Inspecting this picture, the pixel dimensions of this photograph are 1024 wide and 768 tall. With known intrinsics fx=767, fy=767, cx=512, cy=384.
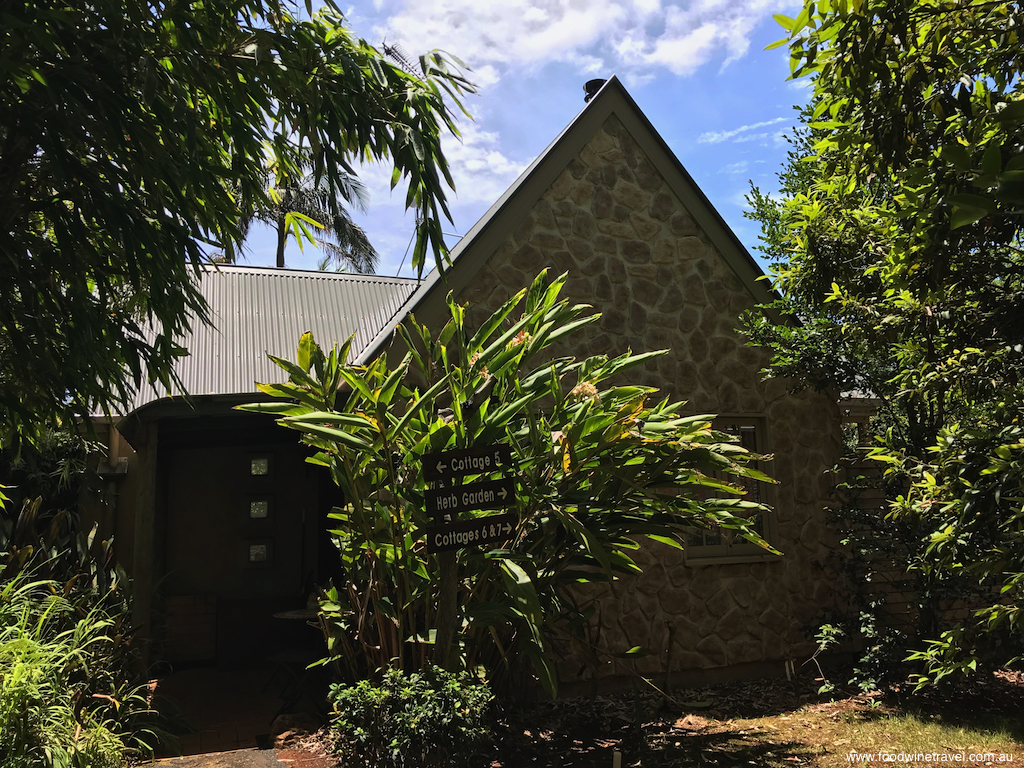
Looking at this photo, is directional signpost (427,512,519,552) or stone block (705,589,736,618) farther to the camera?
stone block (705,589,736,618)

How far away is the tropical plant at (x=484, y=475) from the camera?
4434mm

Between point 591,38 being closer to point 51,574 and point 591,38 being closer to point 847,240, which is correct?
point 847,240

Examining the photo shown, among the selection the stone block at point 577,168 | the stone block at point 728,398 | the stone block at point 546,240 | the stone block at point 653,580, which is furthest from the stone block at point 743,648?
the stone block at point 577,168

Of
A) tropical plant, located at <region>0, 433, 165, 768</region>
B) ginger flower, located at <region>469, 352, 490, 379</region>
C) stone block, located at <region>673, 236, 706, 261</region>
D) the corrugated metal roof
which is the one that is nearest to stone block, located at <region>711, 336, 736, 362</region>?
stone block, located at <region>673, 236, 706, 261</region>

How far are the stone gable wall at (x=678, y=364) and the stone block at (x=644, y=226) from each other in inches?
0.4

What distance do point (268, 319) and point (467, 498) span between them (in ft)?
19.4

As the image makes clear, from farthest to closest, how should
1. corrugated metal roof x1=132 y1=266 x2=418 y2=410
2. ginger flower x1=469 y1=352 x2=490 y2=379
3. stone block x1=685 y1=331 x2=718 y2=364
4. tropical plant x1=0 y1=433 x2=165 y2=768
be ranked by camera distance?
corrugated metal roof x1=132 y1=266 x2=418 y2=410 → stone block x1=685 y1=331 x2=718 y2=364 → ginger flower x1=469 y1=352 x2=490 y2=379 → tropical plant x1=0 y1=433 x2=165 y2=768

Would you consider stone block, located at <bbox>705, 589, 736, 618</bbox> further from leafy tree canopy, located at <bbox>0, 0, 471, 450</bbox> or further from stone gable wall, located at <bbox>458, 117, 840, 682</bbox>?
leafy tree canopy, located at <bbox>0, 0, 471, 450</bbox>

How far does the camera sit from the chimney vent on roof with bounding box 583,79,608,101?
800 centimetres

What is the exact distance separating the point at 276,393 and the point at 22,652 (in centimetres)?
192

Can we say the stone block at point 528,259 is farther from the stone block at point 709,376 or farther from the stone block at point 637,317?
the stone block at point 709,376

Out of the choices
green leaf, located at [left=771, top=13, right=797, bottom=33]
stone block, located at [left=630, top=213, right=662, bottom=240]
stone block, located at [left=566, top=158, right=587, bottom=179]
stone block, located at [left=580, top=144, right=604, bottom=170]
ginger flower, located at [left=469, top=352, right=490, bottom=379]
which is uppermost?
stone block, located at [left=580, top=144, right=604, bottom=170]

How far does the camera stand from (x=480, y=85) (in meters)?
4.52

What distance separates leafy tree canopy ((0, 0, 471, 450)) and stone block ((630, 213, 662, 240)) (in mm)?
3409
